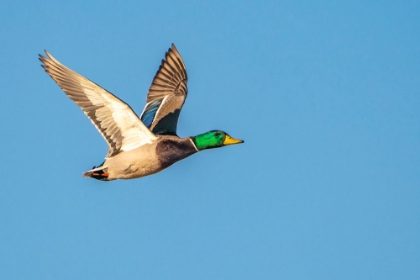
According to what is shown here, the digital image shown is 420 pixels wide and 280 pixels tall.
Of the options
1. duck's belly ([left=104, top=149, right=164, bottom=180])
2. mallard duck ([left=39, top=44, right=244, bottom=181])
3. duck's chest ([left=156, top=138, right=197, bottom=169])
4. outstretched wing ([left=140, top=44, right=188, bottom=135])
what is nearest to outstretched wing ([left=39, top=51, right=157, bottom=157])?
mallard duck ([left=39, top=44, right=244, bottom=181])

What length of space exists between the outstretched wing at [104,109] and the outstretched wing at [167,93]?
1809 mm

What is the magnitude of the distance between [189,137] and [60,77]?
2.83 metres

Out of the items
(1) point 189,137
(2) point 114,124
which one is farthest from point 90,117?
(1) point 189,137

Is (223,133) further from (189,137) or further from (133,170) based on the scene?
(133,170)

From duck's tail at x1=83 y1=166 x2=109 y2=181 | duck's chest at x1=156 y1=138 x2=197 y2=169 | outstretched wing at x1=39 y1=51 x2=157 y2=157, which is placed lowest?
duck's tail at x1=83 y1=166 x2=109 y2=181

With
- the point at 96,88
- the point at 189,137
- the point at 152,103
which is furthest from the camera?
the point at 152,103

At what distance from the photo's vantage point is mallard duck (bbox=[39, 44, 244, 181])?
16.0 m

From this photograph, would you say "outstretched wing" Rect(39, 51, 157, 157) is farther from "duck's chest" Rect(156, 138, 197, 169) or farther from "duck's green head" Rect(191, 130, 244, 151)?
"duck's green head" Rect(191, 130, 244, 151)

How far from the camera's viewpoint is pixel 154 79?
795 inches

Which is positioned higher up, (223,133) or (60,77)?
(60,77)

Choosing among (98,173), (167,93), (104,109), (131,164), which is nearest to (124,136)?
(131,164)

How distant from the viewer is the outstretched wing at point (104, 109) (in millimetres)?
15922

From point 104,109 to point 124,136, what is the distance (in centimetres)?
70

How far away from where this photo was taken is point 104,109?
53.1 feet
